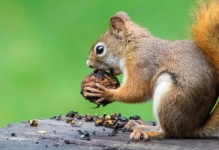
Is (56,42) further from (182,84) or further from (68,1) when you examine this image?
(182,84)

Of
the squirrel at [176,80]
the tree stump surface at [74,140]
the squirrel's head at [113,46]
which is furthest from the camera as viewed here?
the squirrel's head at [113,46]

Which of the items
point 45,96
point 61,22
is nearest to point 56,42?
point 61,22

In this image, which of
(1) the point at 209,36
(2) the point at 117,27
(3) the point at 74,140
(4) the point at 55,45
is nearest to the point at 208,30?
(1) the point at 209,36

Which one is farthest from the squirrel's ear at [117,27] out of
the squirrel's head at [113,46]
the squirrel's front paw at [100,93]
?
the squirrel's front paw at [100,93]

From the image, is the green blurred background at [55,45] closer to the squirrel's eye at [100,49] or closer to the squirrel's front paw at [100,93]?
the squirrel's eye at [100,49]

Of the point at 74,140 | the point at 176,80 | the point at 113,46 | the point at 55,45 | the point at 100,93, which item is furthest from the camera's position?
the point at 55,45

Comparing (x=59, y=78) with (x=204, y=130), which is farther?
(x=59, y=78)

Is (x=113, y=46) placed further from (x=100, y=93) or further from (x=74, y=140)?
(x=74, y=140)
